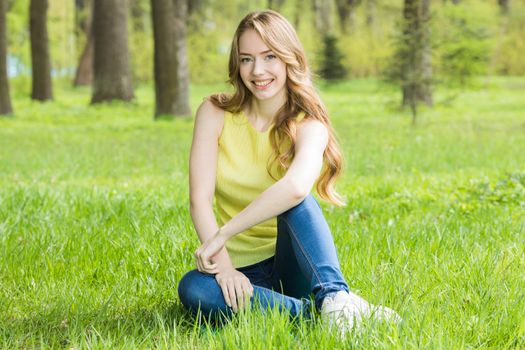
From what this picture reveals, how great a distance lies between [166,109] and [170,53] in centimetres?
112

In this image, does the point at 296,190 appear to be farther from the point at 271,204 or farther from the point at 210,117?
the point at 210,117

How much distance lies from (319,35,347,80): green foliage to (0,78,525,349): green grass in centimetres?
2240

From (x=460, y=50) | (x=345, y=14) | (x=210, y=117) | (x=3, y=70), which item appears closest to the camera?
(x=210, y=117)

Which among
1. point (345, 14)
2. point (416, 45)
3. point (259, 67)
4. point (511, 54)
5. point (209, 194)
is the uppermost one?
point (345, 14)

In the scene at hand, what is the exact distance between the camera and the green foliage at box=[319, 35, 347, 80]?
106ft

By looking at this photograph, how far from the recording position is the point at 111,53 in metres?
22.1

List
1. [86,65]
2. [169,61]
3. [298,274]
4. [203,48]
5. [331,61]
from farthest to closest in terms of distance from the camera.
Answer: [203,48]
[86,65]
[331,61]
[169,61]
[298,274]

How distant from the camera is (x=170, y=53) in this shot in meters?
16.4

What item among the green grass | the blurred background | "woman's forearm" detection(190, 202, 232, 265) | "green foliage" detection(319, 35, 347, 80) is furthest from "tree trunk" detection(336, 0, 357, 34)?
"woman's forearm" detection(190, 202, 232, 265)

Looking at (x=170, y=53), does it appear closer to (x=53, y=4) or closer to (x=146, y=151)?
(x=146, y=151)

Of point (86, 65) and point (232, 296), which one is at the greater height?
point (232, 296)

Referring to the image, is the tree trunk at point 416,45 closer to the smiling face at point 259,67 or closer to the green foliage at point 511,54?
the smiling face at point 259,67

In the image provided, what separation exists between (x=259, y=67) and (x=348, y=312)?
1.19 m

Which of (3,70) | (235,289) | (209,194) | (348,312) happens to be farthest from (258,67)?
(3,70)
